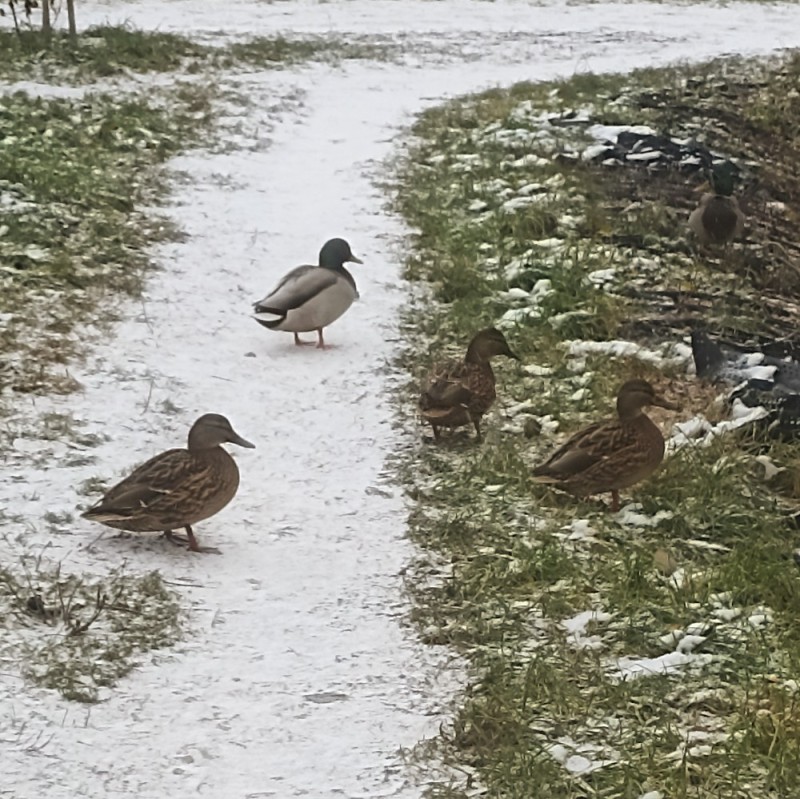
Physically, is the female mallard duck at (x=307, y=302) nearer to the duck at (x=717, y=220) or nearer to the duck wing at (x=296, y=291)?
the duck wing at (x=296, y=291)

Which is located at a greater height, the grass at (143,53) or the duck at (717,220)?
the grass at (143,53)

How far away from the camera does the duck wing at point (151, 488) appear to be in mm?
6031

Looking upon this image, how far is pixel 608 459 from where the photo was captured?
6.57 meters

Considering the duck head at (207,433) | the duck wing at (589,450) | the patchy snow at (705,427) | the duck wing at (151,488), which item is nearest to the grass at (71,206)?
the duck head at (207,433)

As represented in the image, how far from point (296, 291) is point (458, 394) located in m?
2.01

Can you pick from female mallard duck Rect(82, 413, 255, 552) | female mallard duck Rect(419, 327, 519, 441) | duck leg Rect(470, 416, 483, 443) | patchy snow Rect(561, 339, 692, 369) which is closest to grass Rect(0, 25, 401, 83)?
patchy snow Rect(561, 339, 692, 369)

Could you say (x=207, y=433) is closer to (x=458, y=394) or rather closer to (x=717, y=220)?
(x=458, y=394)

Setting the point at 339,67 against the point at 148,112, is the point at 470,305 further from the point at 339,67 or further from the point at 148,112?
the point at 339,67

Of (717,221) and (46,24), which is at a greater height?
(46,24)

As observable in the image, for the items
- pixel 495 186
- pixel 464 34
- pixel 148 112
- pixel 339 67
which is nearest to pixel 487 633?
pixel 495 186

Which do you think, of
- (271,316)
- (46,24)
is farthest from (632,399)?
(46,24)

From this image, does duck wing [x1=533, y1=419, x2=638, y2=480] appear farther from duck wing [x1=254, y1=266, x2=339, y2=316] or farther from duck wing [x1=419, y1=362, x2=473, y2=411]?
duck wing [x1=254, y1=266, x2=339, y2=316]

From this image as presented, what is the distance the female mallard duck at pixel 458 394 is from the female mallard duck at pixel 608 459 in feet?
2.47

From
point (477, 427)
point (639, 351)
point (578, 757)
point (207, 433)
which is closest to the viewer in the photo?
point (578, 757)
